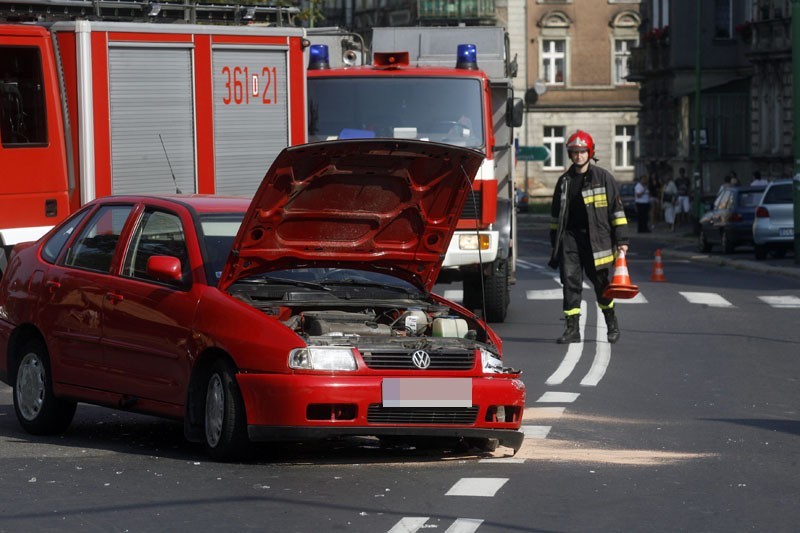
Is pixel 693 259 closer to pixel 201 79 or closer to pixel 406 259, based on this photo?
pixel 201 79

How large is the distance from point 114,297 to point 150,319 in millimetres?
407

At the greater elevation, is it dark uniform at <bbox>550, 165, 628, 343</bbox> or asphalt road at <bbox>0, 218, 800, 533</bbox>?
dark uniform at <bbox>550, 165, 628, 343</bbox>

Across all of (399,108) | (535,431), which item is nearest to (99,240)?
(535,431)

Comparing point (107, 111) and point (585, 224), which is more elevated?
point (107, 111)

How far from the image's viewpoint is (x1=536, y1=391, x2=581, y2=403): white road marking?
1272 cm

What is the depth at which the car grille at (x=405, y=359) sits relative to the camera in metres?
9.40

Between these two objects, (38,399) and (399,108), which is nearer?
(38,399)

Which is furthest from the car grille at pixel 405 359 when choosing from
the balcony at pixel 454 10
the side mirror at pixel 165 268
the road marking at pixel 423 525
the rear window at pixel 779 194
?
the balcony at pixel 454 10

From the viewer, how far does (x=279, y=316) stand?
985 centimetres

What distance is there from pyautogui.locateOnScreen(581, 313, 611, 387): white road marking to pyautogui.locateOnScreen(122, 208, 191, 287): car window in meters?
4.55

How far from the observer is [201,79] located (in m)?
16.8

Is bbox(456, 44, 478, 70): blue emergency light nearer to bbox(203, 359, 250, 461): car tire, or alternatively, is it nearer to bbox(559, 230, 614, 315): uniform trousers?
bbox(559, 230, 614, 315): uniform trousers

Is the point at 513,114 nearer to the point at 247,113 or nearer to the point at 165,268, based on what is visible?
the point at 247,113

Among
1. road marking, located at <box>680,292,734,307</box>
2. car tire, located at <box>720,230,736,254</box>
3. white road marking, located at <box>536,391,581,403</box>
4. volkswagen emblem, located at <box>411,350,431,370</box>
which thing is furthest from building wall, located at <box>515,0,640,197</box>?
volkswagen emblem, located at <box>411,350,431,370</box>
